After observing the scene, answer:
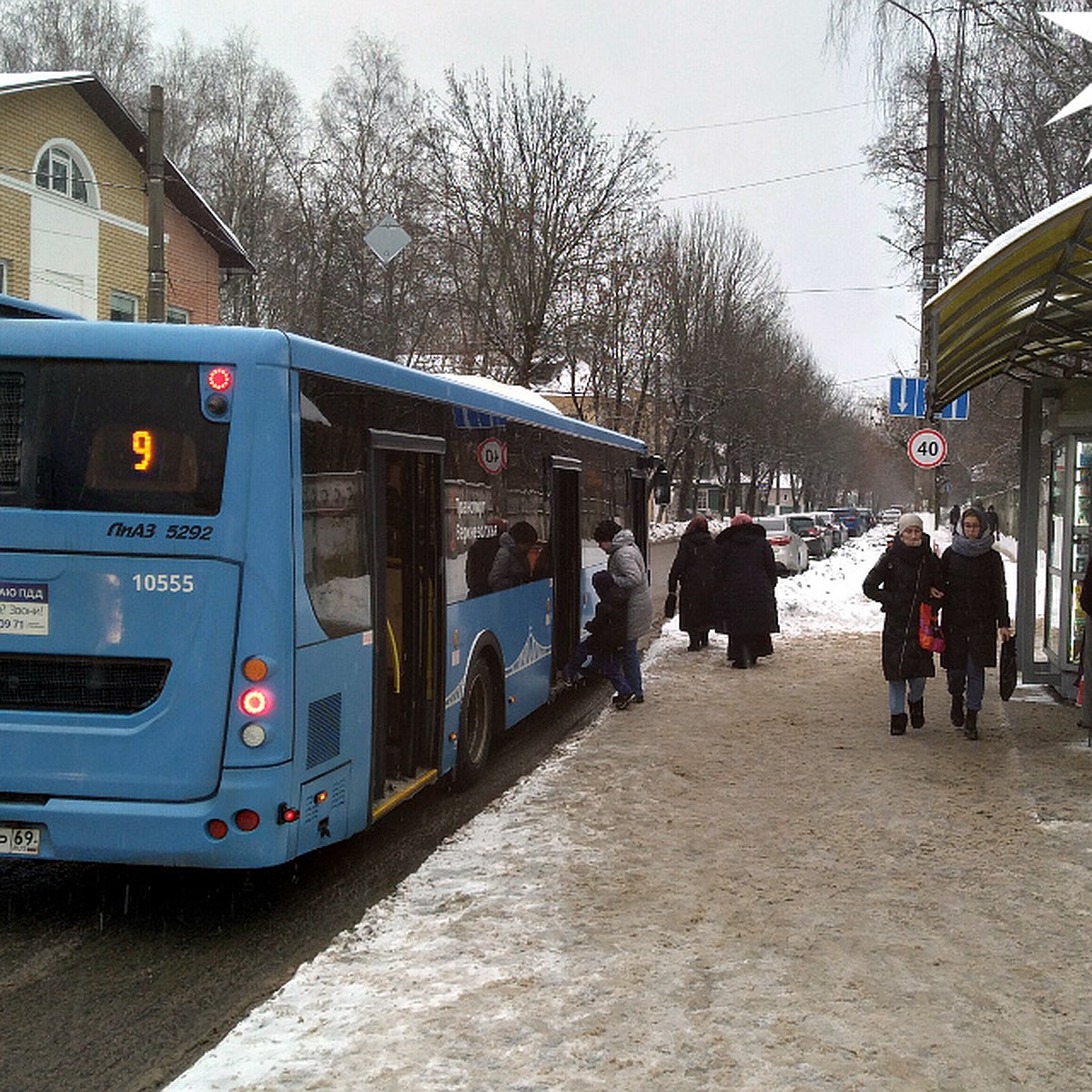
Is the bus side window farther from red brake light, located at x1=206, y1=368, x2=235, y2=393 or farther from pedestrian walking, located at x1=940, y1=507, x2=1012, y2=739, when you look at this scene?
pedestrian walking, located at x1=940, y1=507, x2=1012, y2=739

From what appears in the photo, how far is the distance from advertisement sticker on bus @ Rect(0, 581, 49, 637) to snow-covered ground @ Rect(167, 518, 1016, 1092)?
178cm

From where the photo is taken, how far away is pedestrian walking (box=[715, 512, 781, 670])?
577 inches

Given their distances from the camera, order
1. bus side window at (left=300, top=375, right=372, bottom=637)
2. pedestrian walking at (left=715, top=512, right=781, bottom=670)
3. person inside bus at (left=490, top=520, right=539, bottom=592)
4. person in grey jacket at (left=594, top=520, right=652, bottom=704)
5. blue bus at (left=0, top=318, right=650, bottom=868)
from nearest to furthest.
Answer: blue bus at (left=0, top=318, right=650, bottom=868)
bus side window at (left=300, top=375, right=372, bottom=637)
person inside bus at (left=490, top=520, right=539, bottom=592)
person in grey jacket at (left=594, top=520, right=652, bottom=704)
pedestrian walking at (left=715, top=512, right=781, bottom=670)

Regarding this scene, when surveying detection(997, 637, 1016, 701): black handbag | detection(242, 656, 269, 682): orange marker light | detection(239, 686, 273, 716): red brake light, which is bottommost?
detection(997, 637, 1016, 701): black handbag

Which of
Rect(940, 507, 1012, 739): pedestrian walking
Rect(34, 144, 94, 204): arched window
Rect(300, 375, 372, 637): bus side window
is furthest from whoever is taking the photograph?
Rect(34, 144, 94, 204): arched window

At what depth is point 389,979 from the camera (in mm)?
4969

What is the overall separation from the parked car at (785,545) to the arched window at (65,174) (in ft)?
57.2

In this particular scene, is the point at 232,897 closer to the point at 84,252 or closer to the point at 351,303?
the point at 84,252

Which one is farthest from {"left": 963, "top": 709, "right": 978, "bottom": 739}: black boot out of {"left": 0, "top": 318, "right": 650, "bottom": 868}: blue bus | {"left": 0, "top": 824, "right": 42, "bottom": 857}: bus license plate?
{"left": 0, "top": 824, "right": 42, "bottom": 857}: bus license plate

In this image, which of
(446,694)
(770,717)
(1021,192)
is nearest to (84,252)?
(1021,192)

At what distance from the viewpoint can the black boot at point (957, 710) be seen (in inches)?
419

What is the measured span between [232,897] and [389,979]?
176cm

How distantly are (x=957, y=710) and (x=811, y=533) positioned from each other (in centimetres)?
3466

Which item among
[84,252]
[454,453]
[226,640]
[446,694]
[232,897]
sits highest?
[84,252]
